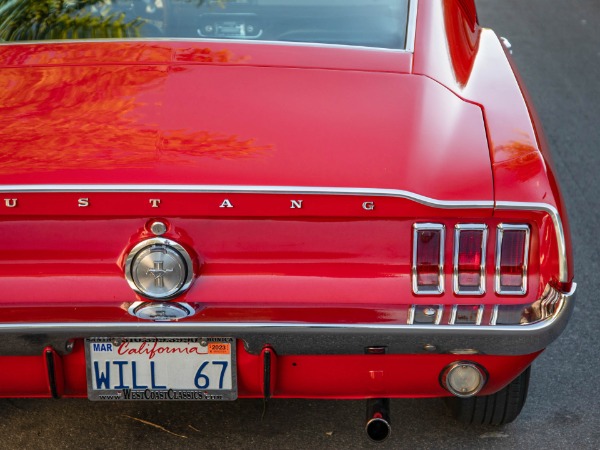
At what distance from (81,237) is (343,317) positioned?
0.75 metres

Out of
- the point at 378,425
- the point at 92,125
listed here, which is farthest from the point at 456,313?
the point at 92,125

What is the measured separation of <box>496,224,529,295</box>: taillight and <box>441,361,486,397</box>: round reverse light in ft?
0.80

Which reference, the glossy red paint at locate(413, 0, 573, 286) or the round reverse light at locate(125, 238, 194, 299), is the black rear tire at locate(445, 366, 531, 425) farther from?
the round reverse light at locate(125, 238, 194, 299)

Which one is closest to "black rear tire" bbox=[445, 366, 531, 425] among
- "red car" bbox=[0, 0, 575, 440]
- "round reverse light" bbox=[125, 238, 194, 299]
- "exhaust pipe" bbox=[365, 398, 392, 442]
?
"red car" bbox=[0, 0, 575, 440]

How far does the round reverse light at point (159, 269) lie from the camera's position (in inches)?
105

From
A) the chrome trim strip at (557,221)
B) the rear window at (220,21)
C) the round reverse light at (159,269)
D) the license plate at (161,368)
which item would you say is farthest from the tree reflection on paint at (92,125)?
the chrome trim strip at (557,221)

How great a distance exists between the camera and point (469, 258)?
2719mm

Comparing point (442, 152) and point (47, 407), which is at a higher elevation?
point (442, 152)

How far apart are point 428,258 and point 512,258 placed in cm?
24

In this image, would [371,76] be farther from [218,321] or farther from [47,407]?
[47,407]

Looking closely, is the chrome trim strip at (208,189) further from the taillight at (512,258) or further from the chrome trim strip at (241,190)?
the taillight at (512,258)

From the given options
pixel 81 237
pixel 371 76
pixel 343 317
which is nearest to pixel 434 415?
pixel 343 317

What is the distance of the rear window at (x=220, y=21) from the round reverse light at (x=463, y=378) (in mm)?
1161

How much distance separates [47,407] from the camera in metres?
3.48
